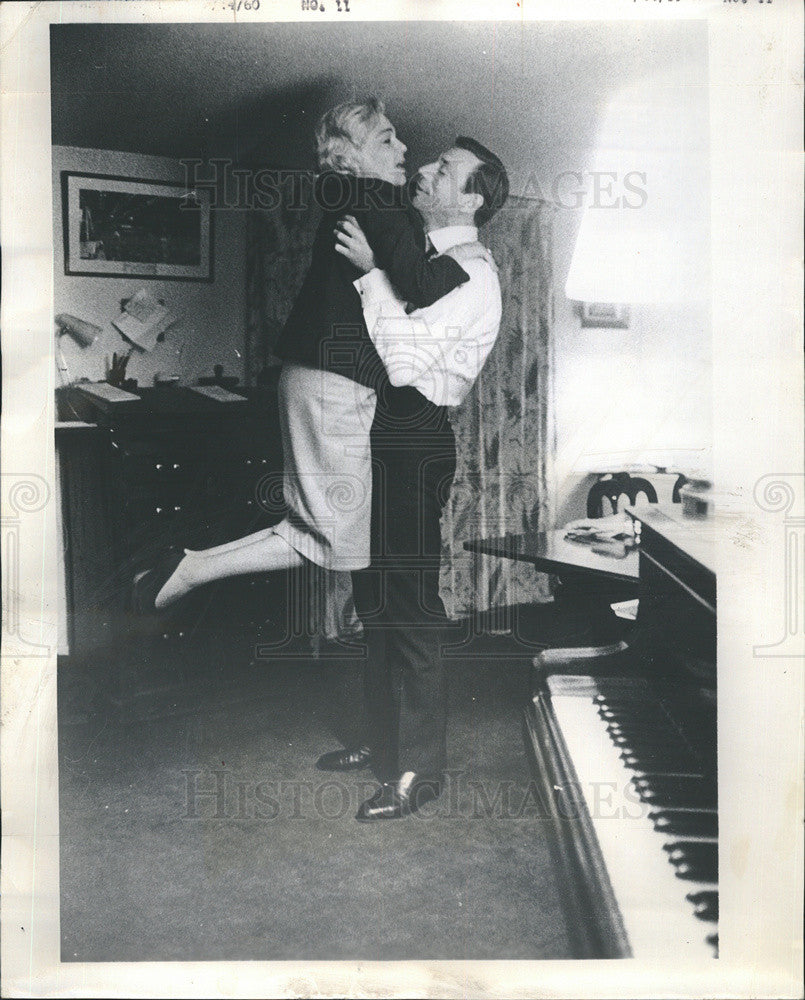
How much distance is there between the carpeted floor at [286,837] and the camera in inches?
105

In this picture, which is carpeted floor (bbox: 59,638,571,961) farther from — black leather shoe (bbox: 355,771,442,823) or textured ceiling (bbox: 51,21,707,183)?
textured ceiling (bbox: 51,21,707,183)

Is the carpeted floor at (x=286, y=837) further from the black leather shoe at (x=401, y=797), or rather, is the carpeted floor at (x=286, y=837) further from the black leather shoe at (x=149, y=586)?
the black leather shoe at (x=149, y=586)

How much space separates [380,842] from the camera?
106 inches

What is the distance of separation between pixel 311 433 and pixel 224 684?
2.19ft

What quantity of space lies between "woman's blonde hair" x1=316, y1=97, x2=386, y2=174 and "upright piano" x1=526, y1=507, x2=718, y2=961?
1120 mm

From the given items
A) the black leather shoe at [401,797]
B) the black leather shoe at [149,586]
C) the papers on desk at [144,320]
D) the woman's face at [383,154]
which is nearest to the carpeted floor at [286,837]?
the black leather shoe at [401,797]

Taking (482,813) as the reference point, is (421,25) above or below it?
above

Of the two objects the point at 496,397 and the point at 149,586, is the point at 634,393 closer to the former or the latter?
the point at 496,397

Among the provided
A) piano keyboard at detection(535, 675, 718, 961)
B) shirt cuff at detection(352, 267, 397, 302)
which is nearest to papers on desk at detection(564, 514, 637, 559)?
piano keyboard at detection(535, 675, 718, 961)

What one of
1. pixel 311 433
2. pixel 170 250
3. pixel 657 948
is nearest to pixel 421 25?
pixel 170 250

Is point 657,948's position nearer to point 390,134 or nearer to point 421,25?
point 390,134

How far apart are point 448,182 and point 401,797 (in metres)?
1.54

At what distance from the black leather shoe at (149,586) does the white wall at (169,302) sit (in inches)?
18.4

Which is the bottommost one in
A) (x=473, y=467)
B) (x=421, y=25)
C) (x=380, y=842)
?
(x=380, y=842)
